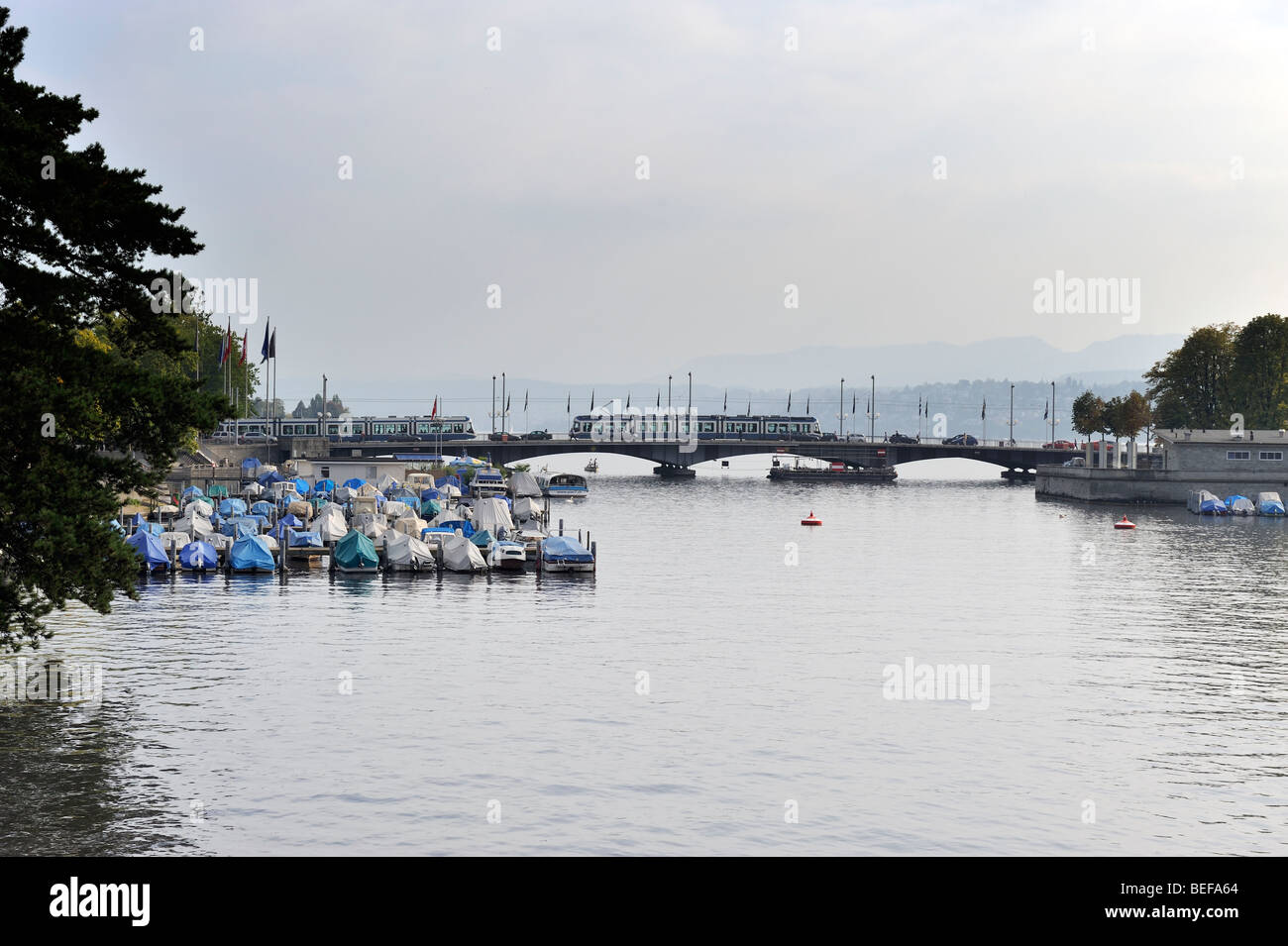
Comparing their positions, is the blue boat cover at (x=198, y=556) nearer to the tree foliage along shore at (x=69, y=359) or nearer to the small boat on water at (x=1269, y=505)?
the tree foliage along shore at (x=69, y=359)

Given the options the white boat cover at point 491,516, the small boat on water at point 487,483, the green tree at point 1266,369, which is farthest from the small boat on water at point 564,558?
the green tree at point 1266,369

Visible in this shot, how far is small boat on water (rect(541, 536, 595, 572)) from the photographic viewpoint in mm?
93250

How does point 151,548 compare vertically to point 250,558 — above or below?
above

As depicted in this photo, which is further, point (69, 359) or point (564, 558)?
point (564, 558)

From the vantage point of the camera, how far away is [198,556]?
88.2 meters

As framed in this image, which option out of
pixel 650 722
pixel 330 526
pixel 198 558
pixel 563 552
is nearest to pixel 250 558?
pixel 198 558

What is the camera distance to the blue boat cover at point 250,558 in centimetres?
8850

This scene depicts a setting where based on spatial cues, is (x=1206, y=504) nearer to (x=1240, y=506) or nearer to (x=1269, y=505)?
(x=1240, y=506)

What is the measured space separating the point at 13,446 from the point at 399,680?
72.3 ft

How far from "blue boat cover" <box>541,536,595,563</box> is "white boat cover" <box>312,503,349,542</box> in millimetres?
15911

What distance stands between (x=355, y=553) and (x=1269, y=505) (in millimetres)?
126375

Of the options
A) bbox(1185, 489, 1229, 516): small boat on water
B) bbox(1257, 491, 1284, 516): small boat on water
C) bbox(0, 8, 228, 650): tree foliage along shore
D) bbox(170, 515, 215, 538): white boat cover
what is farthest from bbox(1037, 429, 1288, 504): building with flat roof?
bbox(0, 8, 228, 650): tree foliage along shore
